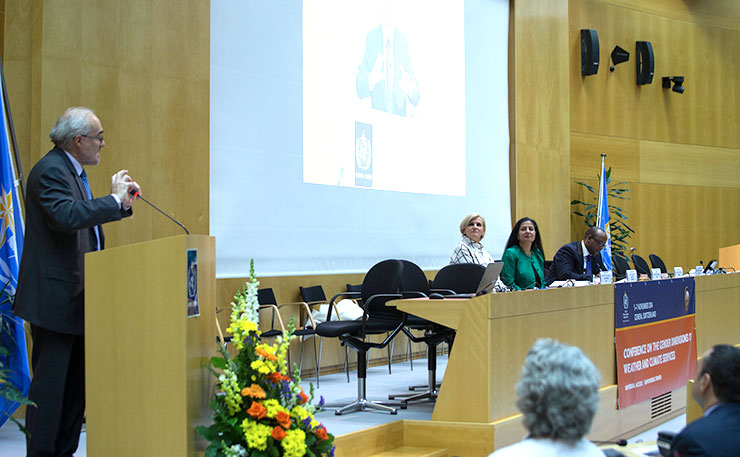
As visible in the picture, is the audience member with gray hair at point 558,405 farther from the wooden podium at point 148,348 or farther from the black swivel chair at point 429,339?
the black swivel chair at point 429,339

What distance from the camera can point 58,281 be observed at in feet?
9.18

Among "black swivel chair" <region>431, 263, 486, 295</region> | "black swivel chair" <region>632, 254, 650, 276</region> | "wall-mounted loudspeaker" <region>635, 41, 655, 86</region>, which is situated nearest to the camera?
"black swivel chair" <region>431, 263, 486, 295</region>

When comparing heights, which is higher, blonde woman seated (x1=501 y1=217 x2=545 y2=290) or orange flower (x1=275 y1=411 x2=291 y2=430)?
blonde woman seated (x1=501 y1=217 x2=545 y2=290)

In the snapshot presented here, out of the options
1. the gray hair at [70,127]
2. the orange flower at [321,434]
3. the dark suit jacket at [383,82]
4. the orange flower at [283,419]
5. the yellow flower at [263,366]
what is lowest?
the orange flower at [321,434]

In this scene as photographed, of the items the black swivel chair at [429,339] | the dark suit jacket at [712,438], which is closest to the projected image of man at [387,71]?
the black swivel chair at [429,339]

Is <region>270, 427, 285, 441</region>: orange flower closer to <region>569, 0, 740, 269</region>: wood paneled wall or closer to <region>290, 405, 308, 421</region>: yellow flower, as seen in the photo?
<region>290, 405, 308, 421</region>: yellow flower

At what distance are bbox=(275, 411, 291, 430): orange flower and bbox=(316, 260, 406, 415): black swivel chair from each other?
171cm

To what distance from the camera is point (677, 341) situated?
17.7 ft

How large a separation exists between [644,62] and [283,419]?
10.0 metres

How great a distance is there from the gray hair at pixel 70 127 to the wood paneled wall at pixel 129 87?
2005mm

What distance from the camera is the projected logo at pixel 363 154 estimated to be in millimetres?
6777

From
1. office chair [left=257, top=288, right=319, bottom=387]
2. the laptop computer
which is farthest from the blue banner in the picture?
office chair [left=257, top=288, right=319, bottom=387]

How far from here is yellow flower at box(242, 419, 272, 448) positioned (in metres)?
2.53

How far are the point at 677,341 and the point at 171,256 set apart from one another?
A: 4.15m
